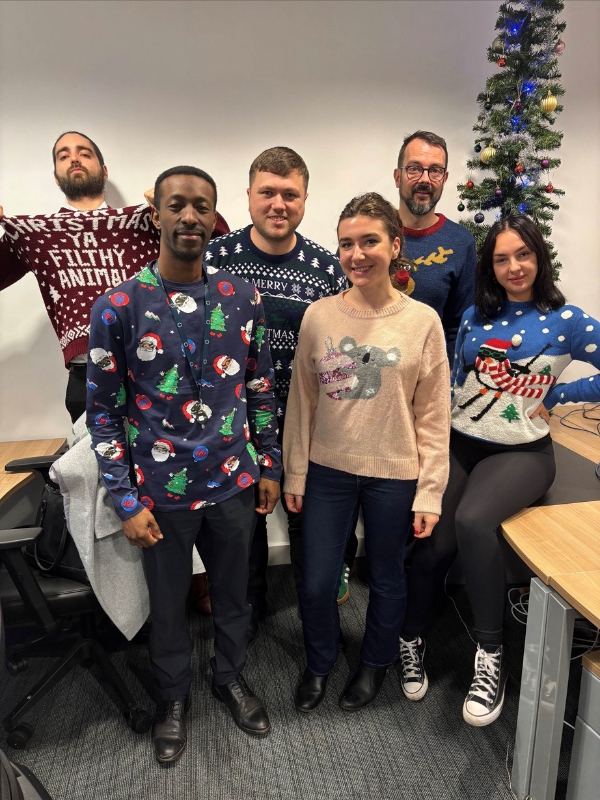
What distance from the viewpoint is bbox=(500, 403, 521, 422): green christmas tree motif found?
1.63m

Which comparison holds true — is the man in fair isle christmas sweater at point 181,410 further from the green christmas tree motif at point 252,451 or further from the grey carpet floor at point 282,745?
the grey carpet floor at point 282,745

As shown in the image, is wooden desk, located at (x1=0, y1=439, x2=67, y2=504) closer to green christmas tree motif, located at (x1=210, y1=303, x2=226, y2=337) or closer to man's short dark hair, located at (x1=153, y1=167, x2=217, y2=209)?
green christmas tree motif, located at (x1=210, y1=303, x2=226, y2=337)

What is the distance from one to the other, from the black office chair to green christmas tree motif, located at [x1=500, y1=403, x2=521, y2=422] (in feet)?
4.75

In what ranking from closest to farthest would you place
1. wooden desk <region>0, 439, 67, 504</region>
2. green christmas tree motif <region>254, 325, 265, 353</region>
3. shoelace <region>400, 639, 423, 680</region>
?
green christmas tree motif <region>254, 325, 265, 353</region>
shoelace <region>400, 639, 423, 680</region>
wooden desk <region>0, 439, 67, 504</region>

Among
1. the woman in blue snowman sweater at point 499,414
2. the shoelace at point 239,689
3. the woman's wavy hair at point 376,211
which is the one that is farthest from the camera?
the shoelace at point 239,689

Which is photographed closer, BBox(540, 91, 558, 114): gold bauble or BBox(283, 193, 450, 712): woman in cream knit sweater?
BBox(283, 193, 450, 712): woman in cream knit sweater

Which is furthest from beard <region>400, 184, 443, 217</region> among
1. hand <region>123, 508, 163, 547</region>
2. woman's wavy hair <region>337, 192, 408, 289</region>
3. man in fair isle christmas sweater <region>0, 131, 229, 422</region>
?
hand <region>123, 508, 163, 547</region>

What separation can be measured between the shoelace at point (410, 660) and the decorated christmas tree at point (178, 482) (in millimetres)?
1068

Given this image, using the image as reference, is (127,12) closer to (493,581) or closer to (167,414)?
(167,414)

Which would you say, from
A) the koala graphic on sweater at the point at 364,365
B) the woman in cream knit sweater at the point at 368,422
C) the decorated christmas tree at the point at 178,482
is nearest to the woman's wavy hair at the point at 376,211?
the woman in cream knit sweater at the point at 368,422

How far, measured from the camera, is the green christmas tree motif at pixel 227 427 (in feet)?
4.48

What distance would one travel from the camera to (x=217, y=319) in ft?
4.40

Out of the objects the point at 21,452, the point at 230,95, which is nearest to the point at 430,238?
the point at 230,95

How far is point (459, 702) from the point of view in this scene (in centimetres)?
178
